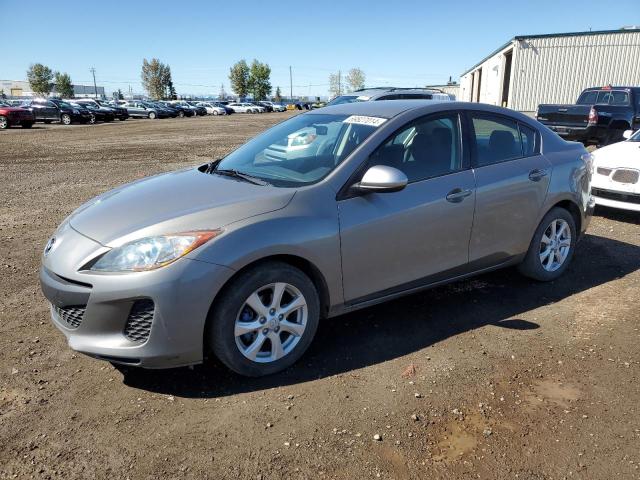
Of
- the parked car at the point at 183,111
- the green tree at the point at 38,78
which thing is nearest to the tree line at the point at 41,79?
the green tree at the point at 38,78

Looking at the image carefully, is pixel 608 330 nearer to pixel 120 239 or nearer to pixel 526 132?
pixel 526 132

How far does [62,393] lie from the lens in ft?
9.98

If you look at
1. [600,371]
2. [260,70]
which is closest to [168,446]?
[600,371]

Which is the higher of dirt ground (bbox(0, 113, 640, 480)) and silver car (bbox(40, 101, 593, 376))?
silver car (bbox(40, 101, 593, 376))

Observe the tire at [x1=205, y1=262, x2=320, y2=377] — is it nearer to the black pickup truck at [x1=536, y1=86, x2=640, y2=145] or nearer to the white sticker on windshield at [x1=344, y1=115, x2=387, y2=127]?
the white sticker on windshield at [x1=344, y1=115, x2=387, y2=127]

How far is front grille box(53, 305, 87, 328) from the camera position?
2.90 metres

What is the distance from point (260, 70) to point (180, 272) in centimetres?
10617

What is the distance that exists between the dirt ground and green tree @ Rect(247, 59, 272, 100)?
104 m

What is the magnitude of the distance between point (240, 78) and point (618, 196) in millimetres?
102671

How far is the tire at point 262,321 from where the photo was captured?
9.65 ft

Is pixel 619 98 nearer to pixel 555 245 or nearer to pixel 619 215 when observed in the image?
pixel 619 215

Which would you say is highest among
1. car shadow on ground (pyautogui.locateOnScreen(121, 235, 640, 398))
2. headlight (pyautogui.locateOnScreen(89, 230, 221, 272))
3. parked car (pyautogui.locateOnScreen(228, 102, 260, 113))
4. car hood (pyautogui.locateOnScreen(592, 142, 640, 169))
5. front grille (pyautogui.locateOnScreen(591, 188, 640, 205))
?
headlight (pyautogui.locateOnScreen(89, 230, 221, 272))

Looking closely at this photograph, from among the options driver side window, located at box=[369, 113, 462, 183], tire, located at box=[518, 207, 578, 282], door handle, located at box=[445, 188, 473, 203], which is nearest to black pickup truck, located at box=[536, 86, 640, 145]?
tire, located at box=[518, 207, 578, 282]

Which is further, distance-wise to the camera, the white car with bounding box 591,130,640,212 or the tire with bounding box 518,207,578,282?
the white car with bounding box 591,130,640,212
